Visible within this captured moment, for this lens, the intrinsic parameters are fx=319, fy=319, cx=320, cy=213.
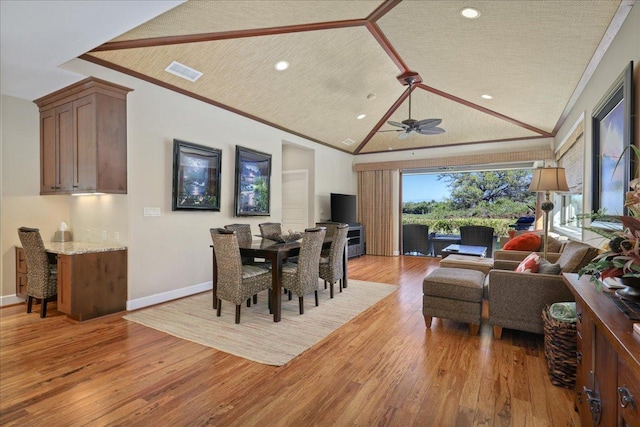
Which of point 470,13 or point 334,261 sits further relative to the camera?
point 334,261

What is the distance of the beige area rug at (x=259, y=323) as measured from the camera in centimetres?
275

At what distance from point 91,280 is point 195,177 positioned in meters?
1.71

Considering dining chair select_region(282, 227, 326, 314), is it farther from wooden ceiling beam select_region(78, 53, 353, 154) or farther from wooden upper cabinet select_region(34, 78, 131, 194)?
wooden ceiling beam select_region(78, 53, 353, 154)

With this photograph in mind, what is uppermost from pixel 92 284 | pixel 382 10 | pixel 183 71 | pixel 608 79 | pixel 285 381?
pixel 382 10

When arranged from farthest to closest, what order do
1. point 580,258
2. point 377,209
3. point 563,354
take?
point 377,209 < point 580,258 < point 563,354

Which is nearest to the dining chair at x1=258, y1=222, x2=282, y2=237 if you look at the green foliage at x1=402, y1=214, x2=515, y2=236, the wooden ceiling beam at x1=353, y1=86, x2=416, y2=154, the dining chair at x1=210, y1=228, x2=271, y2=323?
the dining chair at x1=210, y1=228, x2=271, y2=323

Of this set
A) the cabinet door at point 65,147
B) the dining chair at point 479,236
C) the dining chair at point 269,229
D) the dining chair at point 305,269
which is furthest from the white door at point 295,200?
the cabinet door at point 65,147

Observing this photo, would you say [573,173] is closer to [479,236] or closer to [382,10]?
[479,236]

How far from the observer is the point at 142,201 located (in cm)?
385

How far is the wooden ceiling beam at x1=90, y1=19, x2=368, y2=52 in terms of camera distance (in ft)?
10.7

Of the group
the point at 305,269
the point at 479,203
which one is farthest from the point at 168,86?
the point at 479,203

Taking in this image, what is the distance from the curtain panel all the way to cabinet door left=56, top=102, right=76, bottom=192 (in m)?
6.22

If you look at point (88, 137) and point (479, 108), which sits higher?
point (479, 108)

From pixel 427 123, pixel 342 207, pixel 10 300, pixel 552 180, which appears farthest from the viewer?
pixel 342 207
